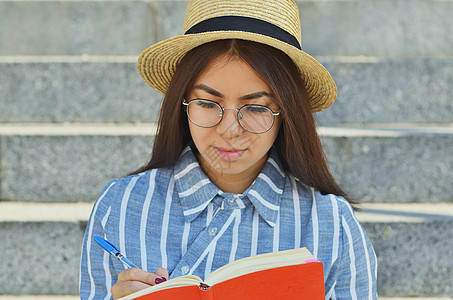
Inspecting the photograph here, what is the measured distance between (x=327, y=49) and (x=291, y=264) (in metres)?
Answer: 1.94

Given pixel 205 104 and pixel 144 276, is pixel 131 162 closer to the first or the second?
pixel 205 104

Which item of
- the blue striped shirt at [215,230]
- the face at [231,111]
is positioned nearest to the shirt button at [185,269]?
the blue striped shirt at [215,230]

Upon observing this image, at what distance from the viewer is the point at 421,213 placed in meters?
1.96

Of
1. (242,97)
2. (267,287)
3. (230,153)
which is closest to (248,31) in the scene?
(242,97)

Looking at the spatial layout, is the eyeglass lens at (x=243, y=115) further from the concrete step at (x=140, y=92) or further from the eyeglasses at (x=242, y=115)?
the concrete step at (x=140, y=92)

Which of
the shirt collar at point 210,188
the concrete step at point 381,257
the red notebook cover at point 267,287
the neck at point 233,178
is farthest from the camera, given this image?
the concrete step at point 381,257

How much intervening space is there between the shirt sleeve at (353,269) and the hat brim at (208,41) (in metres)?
0.31

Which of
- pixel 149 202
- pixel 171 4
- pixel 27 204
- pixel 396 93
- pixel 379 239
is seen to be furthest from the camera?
pixel 171 4

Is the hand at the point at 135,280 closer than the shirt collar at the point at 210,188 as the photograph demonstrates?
Yes

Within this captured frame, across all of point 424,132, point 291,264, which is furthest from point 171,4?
point 291,264

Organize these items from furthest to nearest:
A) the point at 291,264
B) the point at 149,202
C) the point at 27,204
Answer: the point at 27,204 < the point at 149,202 < the point at 291,264

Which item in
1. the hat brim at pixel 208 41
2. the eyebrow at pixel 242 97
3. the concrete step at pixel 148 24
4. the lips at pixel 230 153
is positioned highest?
the concrete step at pixel 148 24

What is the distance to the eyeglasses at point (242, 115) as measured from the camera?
1128mm

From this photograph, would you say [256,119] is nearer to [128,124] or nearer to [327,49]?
[128,124]
